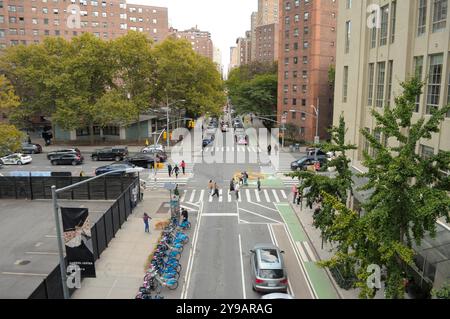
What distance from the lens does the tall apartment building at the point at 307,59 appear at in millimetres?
61250

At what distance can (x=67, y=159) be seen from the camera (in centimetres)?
4594

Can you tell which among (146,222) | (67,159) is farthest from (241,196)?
(67,159)

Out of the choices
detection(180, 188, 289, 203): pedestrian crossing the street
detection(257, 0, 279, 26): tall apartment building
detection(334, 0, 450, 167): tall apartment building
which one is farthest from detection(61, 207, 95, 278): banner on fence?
detection(257, 0, 279, 26): tall apartment building

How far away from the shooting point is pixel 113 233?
872 inches

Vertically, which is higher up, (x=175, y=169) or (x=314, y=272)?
(x=175, y=169)

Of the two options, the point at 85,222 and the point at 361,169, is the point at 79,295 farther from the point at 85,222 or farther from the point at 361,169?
the point at 361,169

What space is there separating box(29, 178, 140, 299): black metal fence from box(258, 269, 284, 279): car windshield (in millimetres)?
7929

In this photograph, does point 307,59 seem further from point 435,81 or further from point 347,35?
point 435,81

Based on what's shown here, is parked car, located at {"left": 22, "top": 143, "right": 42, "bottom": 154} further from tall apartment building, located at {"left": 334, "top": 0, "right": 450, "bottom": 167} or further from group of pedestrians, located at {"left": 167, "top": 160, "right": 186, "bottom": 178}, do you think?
tall apartment building, located at {"left": 334, "top": 0, "right": 450, "bottom": 167}

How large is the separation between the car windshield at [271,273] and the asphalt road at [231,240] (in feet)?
2.78

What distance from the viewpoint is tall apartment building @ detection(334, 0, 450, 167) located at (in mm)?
17625

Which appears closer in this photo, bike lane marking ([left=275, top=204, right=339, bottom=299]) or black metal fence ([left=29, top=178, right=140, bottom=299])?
black metal fence ([left=29, top=178, right=140, bottom=299])

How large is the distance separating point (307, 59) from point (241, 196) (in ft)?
127

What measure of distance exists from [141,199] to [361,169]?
16.9 metres
